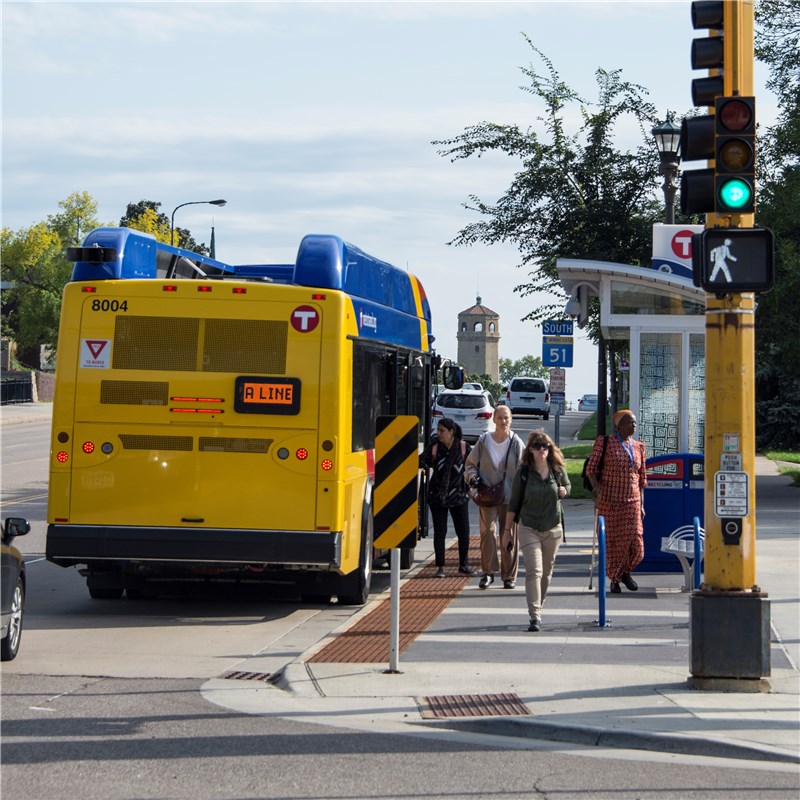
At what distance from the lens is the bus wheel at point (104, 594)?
13617 mm

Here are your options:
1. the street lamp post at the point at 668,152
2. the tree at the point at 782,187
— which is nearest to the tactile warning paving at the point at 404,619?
the street lamp post at the point at 668,152

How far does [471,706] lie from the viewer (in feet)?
27.7

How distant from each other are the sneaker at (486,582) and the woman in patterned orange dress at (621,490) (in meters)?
1.41

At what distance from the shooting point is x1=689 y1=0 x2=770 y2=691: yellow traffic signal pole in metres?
8.81

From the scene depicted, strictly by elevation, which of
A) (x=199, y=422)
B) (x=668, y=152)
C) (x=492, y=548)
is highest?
(x=668, y=152)

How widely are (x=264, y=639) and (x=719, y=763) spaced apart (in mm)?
5058

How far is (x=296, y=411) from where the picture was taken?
1213 cm

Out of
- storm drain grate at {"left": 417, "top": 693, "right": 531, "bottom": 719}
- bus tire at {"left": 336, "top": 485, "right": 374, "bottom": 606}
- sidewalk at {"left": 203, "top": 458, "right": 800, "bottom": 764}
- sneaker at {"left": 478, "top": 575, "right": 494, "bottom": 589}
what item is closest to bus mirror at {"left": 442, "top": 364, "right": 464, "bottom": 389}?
sneaker at {"left": 478, "top": 575, "right": 494, "bottom": 589}

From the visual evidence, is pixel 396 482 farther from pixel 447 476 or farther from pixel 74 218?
pixel 74 218

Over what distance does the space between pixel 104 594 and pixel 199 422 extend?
2640 mm

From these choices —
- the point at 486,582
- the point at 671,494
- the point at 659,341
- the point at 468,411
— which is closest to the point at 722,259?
the point at 486,582

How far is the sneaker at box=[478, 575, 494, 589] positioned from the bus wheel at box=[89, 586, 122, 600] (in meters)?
3.71

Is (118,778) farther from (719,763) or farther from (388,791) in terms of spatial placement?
(719,763)

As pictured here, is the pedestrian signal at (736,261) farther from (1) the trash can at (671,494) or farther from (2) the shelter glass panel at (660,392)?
(2) the shelter glass panel at (660,392)
